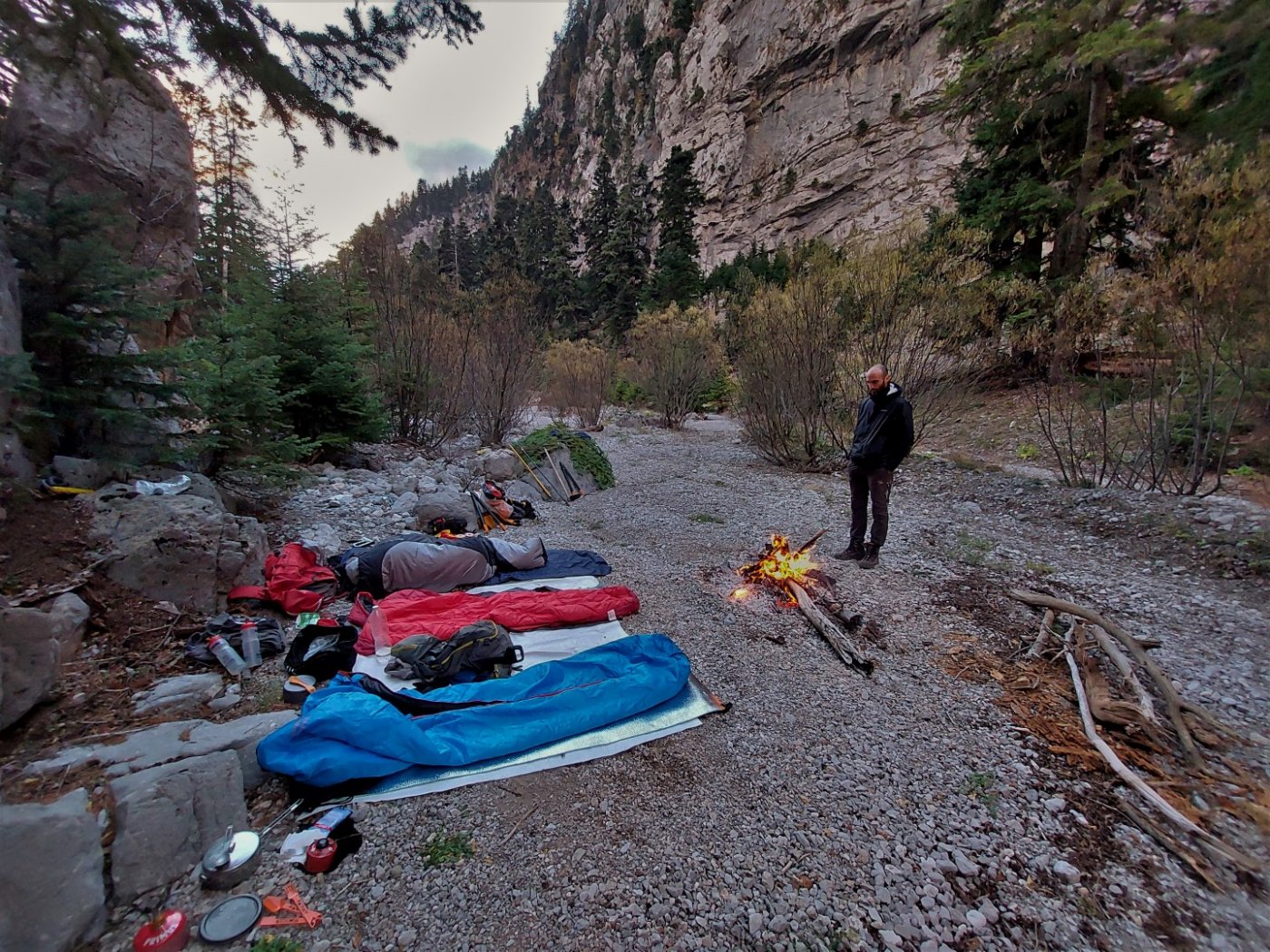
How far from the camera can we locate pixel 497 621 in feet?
11.9

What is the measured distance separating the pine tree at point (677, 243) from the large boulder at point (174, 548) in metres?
24.8

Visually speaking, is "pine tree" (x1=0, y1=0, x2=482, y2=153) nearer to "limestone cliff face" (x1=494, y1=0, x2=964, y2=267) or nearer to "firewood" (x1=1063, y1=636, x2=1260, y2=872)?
"firewood" (x1=1063, y1=636, x2=1260, y2=872)

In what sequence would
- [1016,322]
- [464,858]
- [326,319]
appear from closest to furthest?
[464,858]
[326,319]
[1016,322]

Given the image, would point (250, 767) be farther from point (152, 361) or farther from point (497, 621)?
point (152, 361)

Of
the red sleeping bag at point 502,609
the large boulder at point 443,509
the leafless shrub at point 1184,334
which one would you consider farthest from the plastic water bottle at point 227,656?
the leafless shrub at point 1184,334

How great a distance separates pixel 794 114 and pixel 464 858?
43216 millimetres

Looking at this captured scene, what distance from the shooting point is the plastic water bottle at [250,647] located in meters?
3.02

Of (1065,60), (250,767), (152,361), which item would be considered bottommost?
(250,767)

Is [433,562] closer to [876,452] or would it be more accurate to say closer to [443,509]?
[443,509]

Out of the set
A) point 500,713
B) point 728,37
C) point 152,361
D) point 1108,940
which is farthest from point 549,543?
point 728,37

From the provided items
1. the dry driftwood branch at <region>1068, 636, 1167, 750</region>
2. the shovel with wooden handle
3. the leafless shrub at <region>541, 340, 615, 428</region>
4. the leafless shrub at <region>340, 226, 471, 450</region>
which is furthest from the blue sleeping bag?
the leafless shrub at <region>541, 340, 615, 428</region>

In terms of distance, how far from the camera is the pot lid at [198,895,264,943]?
1.54 m

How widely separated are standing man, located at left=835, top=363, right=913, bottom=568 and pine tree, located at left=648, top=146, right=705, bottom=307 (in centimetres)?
2314

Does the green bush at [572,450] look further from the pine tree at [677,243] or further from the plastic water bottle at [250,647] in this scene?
the pine tree at [677,243]
